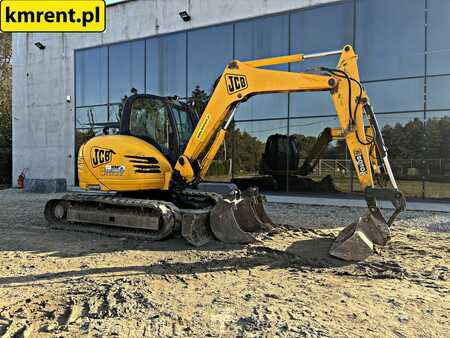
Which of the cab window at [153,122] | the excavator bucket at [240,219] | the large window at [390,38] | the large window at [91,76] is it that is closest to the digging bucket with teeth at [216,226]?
the excavator bucket at [240,219]

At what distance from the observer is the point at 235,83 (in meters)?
→ 6.31

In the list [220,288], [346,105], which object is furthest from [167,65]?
[220,288]

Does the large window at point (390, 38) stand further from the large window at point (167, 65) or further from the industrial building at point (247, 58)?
the large window at point (167, 65)

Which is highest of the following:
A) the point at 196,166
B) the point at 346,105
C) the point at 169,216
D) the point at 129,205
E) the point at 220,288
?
the point at 346,105

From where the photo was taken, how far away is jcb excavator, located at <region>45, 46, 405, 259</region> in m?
5.48

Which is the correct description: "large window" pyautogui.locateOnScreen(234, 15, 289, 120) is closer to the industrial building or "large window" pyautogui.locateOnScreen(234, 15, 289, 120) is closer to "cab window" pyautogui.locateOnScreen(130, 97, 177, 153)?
the industrial building

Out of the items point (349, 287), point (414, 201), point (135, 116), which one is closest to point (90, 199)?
point (135, 116)

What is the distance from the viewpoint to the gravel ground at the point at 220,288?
10.8 ft

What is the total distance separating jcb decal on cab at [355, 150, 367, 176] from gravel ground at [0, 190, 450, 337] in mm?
1241

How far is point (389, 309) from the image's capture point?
11.9 ft

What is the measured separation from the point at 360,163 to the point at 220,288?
2811 mm

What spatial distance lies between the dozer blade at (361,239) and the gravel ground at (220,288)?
144 millimetres

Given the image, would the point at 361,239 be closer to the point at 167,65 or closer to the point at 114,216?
the point at 114,216

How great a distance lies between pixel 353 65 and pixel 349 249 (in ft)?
8.90
